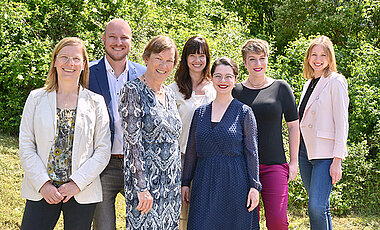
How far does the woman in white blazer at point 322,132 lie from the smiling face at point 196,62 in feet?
3.49

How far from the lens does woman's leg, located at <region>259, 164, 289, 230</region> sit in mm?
3783

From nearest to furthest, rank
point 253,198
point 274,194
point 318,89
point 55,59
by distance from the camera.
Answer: point 55,59 → point 253,198 → point 274,194 → point 318,89

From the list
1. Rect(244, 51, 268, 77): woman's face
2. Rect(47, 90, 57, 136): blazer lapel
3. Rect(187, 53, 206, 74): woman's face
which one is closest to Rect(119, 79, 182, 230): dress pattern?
Rect(47, 90, 57, 136): blazer lapel

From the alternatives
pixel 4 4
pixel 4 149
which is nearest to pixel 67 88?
pixel 4 149

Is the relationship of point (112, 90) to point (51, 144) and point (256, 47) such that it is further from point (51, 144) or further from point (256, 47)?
point (256, 47)

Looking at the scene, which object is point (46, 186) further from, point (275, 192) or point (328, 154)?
point (328, 154)

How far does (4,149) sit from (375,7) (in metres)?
8.62

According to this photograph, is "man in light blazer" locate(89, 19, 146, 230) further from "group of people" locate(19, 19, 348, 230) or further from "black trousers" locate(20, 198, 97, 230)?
"black trousers" locate(20, 198, 97, 230)

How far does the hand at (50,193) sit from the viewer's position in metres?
3.09

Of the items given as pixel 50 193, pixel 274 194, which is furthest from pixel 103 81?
pixel 274 194

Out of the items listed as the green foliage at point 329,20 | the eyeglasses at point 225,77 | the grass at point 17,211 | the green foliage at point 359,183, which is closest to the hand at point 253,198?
the eyeglasses at point 225,77

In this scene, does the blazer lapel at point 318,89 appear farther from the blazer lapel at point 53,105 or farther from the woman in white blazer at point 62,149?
the blazer lapel at point 53,105

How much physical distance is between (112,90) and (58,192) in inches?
43.0

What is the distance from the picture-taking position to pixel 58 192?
3.12 metres
